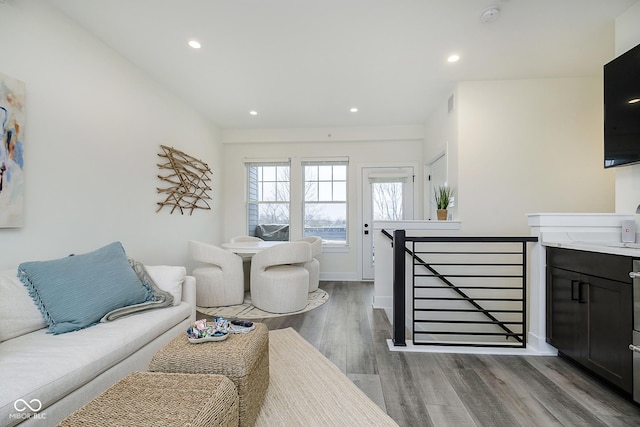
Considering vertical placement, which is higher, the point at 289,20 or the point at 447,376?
the point at 289,20

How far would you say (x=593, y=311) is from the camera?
6.03 feet

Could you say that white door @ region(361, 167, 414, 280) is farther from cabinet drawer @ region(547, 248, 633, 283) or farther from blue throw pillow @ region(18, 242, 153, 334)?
blue throw pillow @ region(18, 242, 153, 334)

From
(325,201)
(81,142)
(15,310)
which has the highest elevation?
(81,142)

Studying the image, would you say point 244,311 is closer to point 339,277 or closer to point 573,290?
point 339,277

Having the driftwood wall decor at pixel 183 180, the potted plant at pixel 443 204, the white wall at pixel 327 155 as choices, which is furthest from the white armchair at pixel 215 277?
the potted plant at pixel 443 204

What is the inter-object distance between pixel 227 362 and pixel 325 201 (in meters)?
4.05

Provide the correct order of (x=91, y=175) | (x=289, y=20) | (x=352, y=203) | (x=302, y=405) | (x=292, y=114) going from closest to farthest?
(x=302, y=405), (x=289, y=20), (x=91, y=175), (x=292, y=114), (x=352, y=203)

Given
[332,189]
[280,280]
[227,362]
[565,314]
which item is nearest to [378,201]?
[332,189]

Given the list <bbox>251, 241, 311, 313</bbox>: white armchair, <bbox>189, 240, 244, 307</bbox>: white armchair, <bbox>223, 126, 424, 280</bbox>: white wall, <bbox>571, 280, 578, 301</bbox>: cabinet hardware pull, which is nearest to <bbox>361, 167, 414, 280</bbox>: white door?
<bbox>223, 126, 424, 280</bbox>: white wall

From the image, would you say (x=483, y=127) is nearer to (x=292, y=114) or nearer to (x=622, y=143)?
(x=622, y=143)

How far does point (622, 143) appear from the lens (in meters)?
2.07

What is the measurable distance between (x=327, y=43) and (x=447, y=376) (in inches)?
112

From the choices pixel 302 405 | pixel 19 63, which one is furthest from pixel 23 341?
pixel 19 63

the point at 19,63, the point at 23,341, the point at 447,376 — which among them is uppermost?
the point at 19,63
